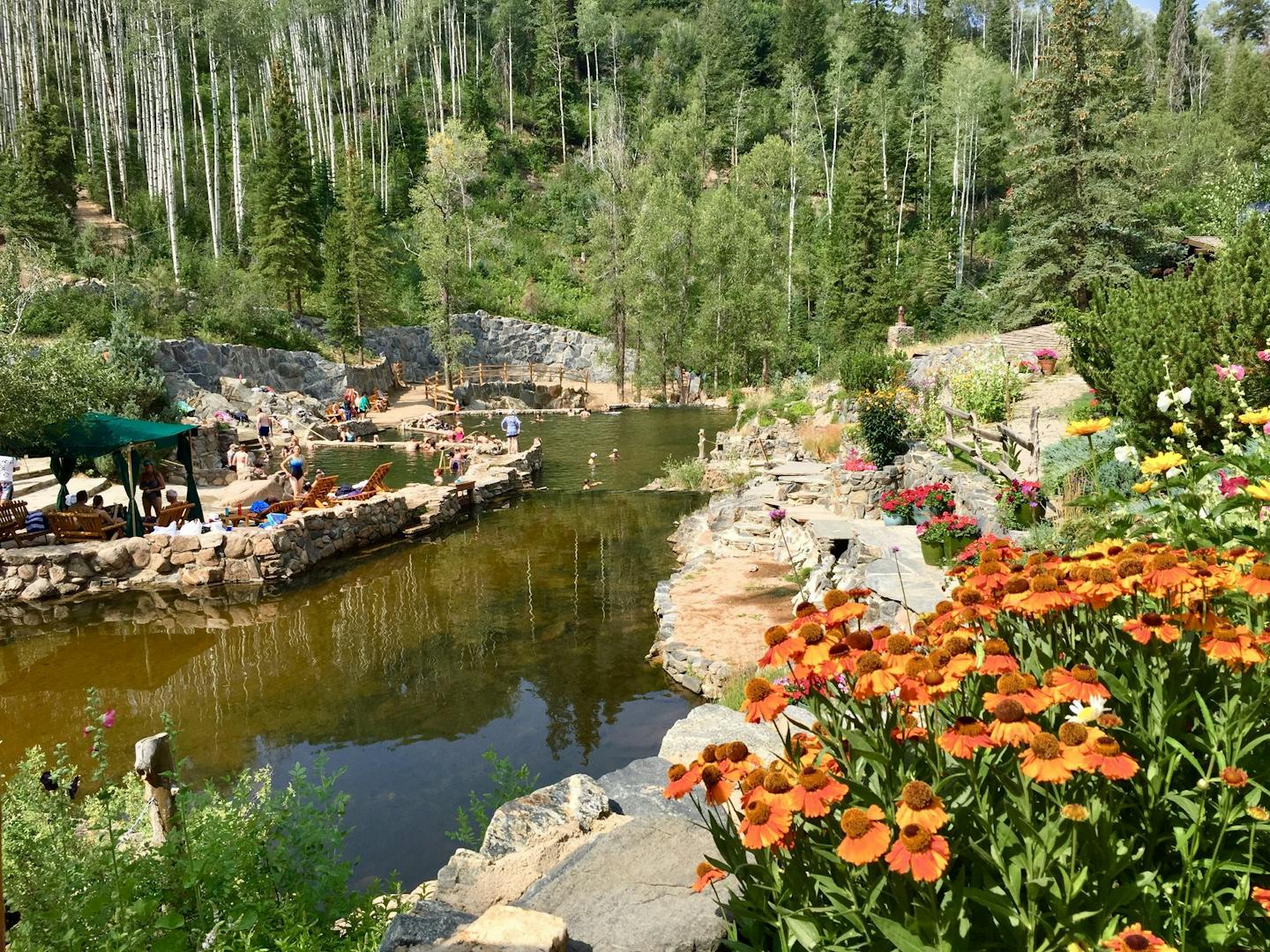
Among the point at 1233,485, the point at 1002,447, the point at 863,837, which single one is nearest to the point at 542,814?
the point at 863,837

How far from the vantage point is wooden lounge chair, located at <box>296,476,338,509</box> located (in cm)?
1373

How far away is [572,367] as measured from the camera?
130ft

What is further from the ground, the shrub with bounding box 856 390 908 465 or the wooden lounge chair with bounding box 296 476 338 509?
the shrub with bounding box 856 390 908 465

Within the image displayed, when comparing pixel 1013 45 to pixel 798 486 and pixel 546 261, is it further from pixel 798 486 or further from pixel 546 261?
pixel 798 486

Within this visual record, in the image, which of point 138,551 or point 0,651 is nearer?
point 0,651

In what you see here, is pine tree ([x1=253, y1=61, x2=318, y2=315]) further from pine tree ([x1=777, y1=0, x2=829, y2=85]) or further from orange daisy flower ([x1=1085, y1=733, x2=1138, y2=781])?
pine tree ([x1=777, y1=0, x2=829, y2=85])

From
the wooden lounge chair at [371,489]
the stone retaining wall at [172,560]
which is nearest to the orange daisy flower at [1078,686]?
the stone retaining wall at [172,560]

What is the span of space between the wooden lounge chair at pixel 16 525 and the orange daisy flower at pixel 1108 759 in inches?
562

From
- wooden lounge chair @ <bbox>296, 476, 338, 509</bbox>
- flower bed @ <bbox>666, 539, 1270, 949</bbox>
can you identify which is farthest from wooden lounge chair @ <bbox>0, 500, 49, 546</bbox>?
flower bed @ <bbox>666, 539, 1270, 949</bbox>

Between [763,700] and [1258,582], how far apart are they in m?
1.28

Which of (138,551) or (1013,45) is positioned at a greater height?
(1013,45)

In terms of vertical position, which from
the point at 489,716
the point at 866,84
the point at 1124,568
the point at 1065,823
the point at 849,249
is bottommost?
the point at 489,716

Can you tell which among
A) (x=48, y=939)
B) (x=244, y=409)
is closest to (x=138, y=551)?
(x=48, y=939)

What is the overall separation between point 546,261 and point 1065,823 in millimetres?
44790
